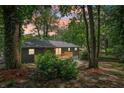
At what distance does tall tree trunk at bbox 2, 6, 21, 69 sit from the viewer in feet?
29.1

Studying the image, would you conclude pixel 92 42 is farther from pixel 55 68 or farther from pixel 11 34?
pixel 11 34

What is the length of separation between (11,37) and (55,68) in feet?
6.67

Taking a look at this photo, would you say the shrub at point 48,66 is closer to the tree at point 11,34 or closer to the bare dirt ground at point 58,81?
the bare dirt ground at point 58,81

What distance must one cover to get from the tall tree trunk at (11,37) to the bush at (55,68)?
4.31 ft

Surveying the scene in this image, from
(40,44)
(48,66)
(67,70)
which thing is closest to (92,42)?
(67,70)

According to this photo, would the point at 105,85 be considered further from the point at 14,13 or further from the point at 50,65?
the point at 14,13

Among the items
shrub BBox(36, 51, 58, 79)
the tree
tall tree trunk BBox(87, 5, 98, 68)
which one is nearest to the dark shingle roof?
tall tree trunk BBox(87, 5, 98, 68)

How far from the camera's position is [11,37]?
29.5 feet

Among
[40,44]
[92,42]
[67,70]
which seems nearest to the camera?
[67,70]

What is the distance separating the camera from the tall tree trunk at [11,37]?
29.1ft

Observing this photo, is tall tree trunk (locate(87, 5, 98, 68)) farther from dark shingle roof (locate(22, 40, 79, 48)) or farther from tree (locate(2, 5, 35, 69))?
dark shingle roof (locate(22, 40, 79, 48))

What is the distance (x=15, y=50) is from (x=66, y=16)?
3.09 meters
